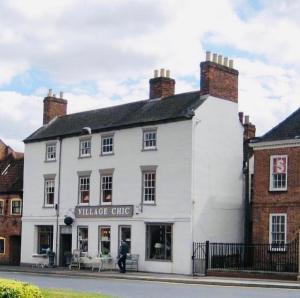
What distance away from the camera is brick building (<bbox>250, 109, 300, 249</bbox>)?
34.0 metres

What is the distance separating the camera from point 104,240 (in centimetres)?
3928

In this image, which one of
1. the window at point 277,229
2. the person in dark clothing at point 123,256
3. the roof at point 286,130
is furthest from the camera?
the person in dark clothing at point 123,256

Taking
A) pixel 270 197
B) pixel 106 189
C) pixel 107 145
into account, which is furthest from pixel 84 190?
pixel 270 197

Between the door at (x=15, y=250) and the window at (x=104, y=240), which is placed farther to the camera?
the door at (x=15, y=250)

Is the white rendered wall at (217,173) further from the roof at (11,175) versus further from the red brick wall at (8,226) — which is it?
the roof at (11,175)

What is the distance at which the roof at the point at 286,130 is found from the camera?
3447 cm

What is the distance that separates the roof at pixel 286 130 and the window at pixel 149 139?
5665mm

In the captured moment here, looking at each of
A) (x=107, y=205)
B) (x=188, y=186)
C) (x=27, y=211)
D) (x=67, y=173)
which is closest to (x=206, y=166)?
(x=188, y=186)

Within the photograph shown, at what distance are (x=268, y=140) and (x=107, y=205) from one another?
10285mm

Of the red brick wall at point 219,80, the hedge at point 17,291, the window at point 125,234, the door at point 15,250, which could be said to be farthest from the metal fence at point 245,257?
the hedge at point 17,291

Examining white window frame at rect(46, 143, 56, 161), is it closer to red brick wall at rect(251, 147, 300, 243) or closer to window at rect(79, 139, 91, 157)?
window at rect(79, 139, 91, 157)

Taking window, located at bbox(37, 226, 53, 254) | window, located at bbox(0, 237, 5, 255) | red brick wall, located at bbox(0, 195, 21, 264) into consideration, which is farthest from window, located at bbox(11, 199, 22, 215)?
window, located at bbox(37, 226, 53, 254)

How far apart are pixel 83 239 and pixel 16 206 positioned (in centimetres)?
818

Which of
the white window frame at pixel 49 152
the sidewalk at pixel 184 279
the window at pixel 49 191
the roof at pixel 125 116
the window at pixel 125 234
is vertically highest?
the roof at pixel 125 116
